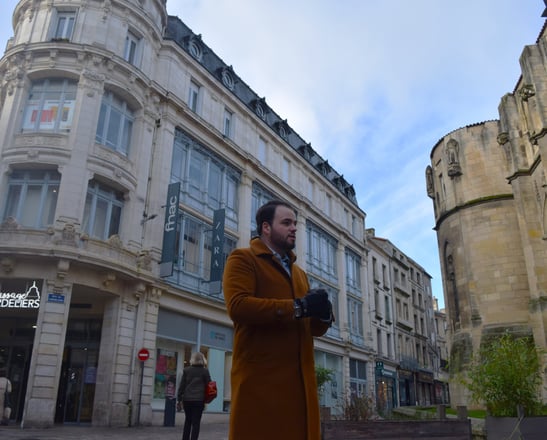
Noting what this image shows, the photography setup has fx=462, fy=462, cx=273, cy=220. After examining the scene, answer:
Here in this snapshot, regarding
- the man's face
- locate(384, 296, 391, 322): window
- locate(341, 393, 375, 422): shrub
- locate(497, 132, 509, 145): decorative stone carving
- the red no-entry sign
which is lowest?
locate(341, 393, 375, 422): shrub

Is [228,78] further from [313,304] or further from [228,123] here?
[313,304]

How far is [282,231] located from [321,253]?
28.6m

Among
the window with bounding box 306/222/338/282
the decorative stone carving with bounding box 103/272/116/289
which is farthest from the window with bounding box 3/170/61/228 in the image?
the window with bounding box 306/222/338/282

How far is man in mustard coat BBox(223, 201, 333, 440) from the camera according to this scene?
2.16m

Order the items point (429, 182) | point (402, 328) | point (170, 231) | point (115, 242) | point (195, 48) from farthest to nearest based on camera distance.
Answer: point (402, 328) → point (429, 182) → point (195, 48) → point (170, 231) → point (115, 242)

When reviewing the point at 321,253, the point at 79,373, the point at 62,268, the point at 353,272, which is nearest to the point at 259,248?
the point at 62,268

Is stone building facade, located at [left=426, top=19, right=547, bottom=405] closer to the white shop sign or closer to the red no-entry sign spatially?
the red no-entry sign

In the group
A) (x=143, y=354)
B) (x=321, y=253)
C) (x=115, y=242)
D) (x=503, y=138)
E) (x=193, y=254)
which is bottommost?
(x=143, y=354)

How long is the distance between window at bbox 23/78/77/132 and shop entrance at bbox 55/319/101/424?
6873mm

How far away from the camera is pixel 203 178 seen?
20812 mm

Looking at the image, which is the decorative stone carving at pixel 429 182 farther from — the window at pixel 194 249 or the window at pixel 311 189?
the window at pixel 194 249

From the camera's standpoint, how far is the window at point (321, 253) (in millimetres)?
29531

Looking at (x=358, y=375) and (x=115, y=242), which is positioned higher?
(x=115, y=242)

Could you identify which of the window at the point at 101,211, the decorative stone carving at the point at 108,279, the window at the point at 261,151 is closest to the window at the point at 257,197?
the window at the point at 261,151
